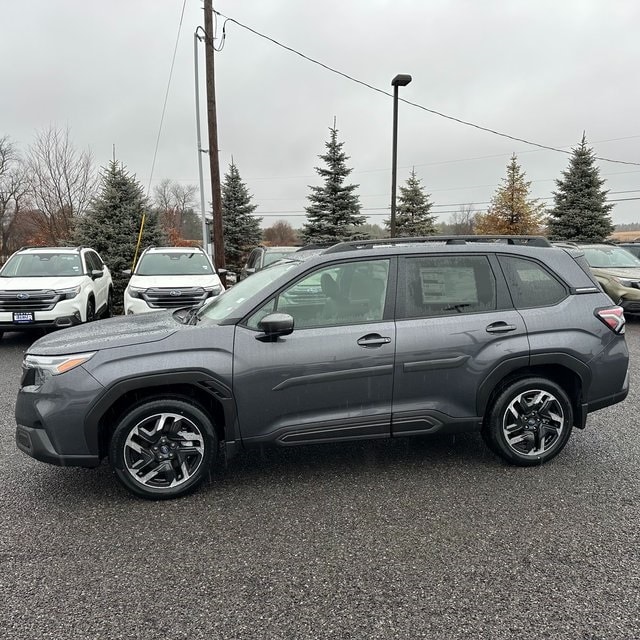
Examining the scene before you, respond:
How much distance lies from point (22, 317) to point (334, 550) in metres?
7.39

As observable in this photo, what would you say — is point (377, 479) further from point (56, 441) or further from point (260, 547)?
point (56, 441)

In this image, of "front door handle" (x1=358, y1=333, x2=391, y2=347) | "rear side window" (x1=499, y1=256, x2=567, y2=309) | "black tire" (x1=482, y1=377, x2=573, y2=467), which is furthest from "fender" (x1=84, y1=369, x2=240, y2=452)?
"rear side window" (x1=499, y1=256, x2=567, y2=309)

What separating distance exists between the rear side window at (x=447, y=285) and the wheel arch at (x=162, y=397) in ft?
4.87

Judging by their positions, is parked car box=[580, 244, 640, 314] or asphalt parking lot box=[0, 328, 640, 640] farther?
parked car box=[580, 244, 640, 314]

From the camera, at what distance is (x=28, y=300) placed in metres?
7.93

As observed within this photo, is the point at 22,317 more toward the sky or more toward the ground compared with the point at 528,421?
more toward the sky

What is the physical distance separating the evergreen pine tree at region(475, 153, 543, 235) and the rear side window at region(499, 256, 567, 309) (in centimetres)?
2839

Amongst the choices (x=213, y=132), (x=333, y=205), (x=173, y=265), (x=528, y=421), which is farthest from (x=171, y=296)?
(x=333, y=205)

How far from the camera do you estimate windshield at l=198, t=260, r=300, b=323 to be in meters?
3.51

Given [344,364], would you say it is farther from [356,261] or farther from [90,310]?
[90,310]

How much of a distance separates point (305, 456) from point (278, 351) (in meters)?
1.13

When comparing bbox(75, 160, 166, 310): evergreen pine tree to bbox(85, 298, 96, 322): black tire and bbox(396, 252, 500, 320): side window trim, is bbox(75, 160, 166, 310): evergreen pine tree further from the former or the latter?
bbox(396, 252, 500, 320): side window trim

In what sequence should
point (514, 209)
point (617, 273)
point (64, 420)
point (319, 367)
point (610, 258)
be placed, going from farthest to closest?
point (514, 209), point (610, 258), point (617, 273), point (319, 367), point (64, 420)

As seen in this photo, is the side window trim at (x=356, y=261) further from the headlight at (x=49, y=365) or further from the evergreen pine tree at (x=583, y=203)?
the evergreen pine tree at (x=583, y=203)
